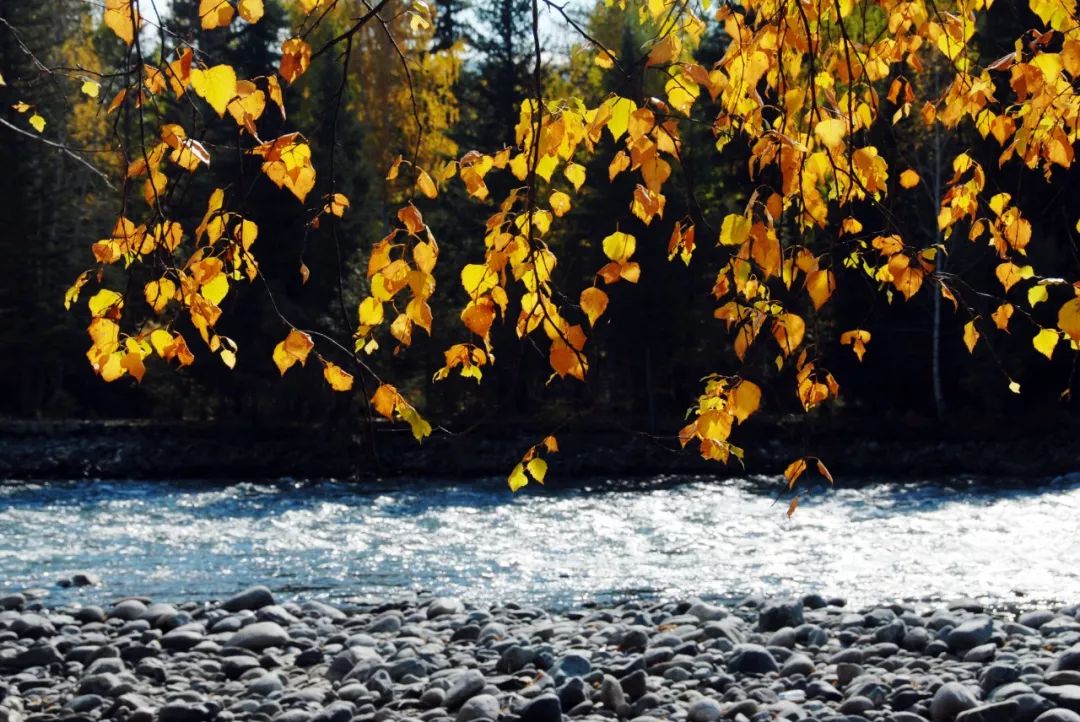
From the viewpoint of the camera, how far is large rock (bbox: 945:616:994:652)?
7164mm

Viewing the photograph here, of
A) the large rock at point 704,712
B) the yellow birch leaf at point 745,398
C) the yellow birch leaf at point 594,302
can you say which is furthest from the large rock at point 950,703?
the yellow birch leaf at point 594,302

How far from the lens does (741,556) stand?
11734mm

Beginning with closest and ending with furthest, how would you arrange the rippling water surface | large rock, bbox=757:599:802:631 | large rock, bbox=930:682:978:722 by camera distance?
large rock, bbox=930:682:978:722
large rock, bbox=757:599:802:631
the rippling water surface

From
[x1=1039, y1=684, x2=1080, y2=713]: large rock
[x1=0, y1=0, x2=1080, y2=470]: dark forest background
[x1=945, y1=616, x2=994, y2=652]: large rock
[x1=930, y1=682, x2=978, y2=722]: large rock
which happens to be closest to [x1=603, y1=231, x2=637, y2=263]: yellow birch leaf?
[x1=930, y1=682, x2=978, y2=722]: large rock

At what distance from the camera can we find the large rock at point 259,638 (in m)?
7.66

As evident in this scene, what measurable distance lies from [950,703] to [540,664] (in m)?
2.22

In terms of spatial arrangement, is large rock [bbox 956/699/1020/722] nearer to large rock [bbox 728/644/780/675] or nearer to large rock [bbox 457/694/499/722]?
large rock [bbox 728/644/780/675]

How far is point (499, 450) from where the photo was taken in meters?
23.1

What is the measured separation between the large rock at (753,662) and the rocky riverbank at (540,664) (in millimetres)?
11

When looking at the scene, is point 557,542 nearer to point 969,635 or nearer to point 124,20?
point 969,635

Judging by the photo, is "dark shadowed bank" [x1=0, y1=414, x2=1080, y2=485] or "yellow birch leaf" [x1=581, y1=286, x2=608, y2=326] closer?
"yellow birch leaf" [x1=581, y1=286, x2=608, y2=326]

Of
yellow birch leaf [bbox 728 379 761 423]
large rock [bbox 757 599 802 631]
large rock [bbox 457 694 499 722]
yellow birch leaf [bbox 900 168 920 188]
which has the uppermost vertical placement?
yellow birch leaf [bbox 900 168 920 188]

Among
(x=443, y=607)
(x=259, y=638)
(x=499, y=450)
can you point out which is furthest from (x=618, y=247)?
(x=499, y=450)

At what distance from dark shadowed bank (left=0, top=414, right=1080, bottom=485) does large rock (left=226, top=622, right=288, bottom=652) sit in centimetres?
1243
